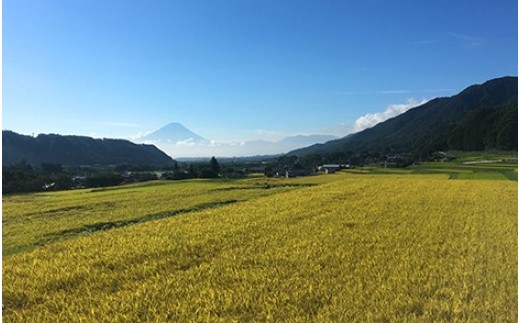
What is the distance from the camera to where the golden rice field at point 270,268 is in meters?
4.38

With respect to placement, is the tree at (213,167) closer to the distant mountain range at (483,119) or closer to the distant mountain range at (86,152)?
the distant mountain range at (86,152)

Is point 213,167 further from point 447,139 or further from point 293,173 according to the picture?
point 447,139

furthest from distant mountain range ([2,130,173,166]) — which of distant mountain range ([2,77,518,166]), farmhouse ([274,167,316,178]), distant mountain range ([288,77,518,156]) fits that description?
distant mountain range ([288,77,518,156])

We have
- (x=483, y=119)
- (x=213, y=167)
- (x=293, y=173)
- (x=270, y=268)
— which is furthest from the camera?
(x=213, y=167)

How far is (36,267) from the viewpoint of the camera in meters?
6.45

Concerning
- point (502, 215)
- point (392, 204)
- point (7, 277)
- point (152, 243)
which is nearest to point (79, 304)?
point (7, 277)

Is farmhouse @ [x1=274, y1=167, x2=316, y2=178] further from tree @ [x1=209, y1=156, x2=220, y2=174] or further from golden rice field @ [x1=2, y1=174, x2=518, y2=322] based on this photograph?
golden rice field @ [x1=2, y1=174, x2=518, y2=322]

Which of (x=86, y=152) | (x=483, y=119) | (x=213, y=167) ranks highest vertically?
(x=483, y=119)

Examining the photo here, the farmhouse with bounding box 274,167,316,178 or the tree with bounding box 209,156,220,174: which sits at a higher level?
the tree with bounding box 209,156,220,174

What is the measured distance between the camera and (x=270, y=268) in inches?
236

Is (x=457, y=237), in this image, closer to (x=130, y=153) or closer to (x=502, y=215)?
(x=502, y=215)

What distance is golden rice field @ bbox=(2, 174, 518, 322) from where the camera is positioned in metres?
4.38

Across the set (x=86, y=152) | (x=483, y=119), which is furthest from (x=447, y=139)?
(x=86, y=152)

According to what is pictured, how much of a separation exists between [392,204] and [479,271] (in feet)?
27.5
